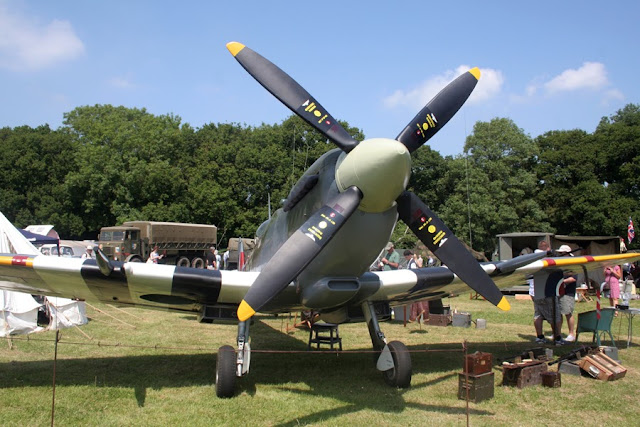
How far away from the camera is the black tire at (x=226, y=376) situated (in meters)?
5.71

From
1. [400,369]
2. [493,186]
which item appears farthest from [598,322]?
[493,186]

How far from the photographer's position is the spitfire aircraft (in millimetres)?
4891

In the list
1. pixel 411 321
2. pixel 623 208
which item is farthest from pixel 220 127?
pixel 411 321

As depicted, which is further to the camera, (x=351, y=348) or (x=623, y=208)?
(x=623, y=208)

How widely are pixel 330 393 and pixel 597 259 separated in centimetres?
511

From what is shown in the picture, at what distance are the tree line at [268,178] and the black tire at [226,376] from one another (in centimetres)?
3150

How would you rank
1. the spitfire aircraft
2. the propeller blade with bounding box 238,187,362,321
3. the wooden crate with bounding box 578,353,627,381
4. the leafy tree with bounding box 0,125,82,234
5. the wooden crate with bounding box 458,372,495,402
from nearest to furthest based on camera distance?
the propeller blade with bounding box 238,187,362,321
the spitfire aircraft
the wooden crate with bounding box 458,372,495,402
the wooden crate with bounding box 578,353,627,381
the leafy tree with bounding box 0,125,82,234

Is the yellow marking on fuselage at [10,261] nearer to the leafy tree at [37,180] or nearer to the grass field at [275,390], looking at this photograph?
the grass field at [275,390]

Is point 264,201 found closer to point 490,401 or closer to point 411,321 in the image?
point 411,321

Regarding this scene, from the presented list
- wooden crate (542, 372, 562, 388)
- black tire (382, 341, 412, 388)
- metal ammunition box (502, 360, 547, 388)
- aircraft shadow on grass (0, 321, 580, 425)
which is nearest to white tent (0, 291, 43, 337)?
aircraft shadow on grass (0, 321, 580, 425)

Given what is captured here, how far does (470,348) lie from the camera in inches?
329

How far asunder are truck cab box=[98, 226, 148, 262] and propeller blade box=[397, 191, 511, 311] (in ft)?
69.9

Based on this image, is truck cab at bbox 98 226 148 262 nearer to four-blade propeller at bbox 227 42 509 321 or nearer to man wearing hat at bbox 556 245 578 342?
man wearing hat at bbox 556 245 578 342

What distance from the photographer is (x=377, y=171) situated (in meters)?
4.85
